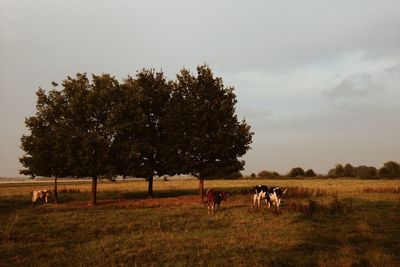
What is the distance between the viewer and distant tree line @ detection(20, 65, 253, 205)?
35.0m

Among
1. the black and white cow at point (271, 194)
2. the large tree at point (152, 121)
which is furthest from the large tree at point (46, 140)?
the black and white cow at point (271, 194)

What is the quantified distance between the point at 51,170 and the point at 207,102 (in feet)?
53.0

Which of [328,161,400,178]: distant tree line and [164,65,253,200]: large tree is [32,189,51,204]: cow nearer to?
[164,65,253,200]: large tree

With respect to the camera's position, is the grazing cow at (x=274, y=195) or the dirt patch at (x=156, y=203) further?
the dirt patch at (x=156, y=203)

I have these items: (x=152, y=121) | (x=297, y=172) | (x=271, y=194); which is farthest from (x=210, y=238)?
(x=297, y=172)

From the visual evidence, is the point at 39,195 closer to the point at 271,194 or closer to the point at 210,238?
the point at 271,194

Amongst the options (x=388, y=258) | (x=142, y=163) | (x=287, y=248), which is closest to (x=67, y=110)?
(x=142, y=163)

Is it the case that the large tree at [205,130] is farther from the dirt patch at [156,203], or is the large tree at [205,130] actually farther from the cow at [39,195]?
the cow at [39,195]

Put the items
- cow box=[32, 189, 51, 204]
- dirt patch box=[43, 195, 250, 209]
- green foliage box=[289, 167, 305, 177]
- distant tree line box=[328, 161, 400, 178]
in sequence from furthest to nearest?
green foliage box=[289, 167, 305, 177] → distant tree line box=[328, 161, 400, 178] → cow box=[32, 189, 51, 204] → dirt patch box=[43, 195, 250, 209]

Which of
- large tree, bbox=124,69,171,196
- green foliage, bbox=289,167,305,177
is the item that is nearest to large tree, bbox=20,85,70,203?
large tree, bbox=124,69,171,196

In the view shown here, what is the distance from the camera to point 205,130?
121 feet

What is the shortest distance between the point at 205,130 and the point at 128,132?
7404 millimetres

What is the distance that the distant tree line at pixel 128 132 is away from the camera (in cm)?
3500

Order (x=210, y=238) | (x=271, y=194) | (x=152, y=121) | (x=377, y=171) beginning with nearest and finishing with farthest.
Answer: (x=210, y=238) < (x=271, y=194) < (x=152, y=121) < (x=377, y=171)
